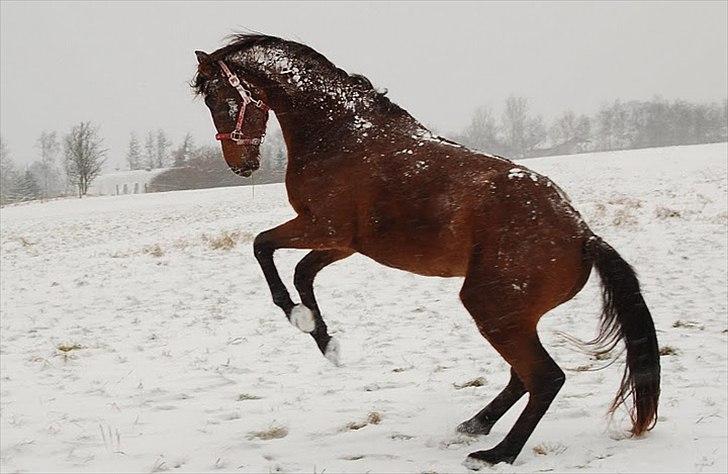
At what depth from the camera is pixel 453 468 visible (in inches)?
157

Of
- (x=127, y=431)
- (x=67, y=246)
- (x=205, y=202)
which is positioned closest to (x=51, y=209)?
(x=205, y=202)

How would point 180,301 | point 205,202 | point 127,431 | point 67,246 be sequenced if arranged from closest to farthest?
point 127,431, point 180,301, point 67,246, point 205,202

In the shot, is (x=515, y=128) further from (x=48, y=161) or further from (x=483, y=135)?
(x=48, y=161)

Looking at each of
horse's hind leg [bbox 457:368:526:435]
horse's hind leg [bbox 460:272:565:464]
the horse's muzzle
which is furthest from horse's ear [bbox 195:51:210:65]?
horse's hind leg [bbox 457:368:526:435]

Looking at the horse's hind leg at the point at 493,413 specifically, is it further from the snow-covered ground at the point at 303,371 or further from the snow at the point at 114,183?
the snow at the point at 114,183

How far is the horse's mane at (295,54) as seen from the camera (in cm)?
448

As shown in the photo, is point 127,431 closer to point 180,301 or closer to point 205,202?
point 180,301

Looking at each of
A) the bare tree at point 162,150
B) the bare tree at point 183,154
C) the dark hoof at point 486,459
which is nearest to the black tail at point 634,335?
the dark hoof at point 486,459

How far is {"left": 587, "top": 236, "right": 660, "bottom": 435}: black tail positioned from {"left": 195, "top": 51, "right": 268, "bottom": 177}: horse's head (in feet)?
7.81

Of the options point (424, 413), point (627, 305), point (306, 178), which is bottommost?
point (424, 413)

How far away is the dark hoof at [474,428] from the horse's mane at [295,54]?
227cm

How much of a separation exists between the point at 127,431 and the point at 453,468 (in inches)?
97.3

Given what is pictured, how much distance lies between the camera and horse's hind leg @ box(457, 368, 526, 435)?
4.51 meters

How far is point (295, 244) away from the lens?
160 inches
